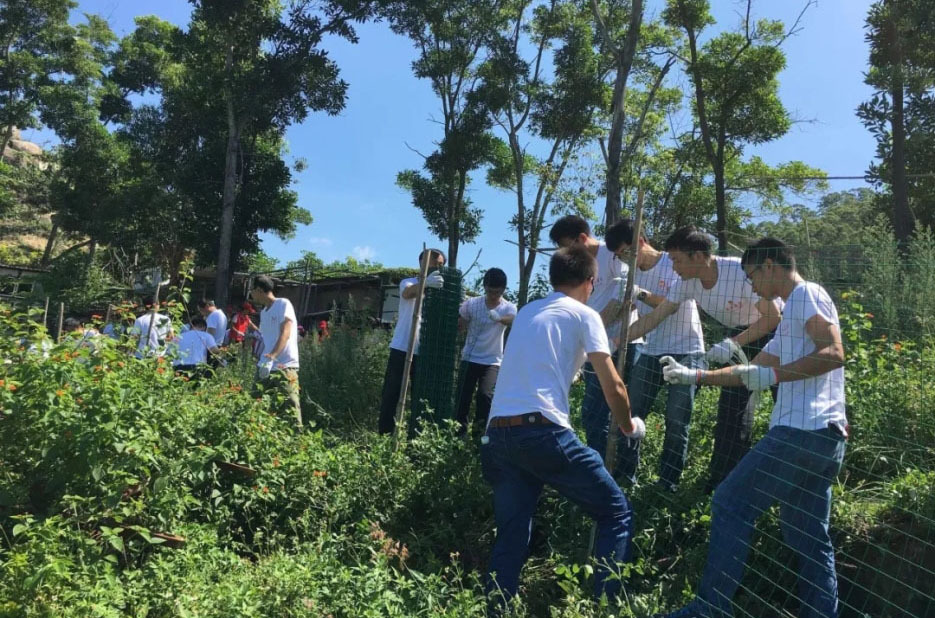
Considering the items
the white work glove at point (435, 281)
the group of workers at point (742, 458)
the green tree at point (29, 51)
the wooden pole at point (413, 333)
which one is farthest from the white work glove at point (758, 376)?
the green tree at point (29, 51)

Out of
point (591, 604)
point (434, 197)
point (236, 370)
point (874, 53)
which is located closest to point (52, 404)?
point (591, 604)

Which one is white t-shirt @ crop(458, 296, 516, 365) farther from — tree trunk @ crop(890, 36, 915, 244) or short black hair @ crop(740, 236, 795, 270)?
tree trunk @ crop(890, 36, 915, 244)

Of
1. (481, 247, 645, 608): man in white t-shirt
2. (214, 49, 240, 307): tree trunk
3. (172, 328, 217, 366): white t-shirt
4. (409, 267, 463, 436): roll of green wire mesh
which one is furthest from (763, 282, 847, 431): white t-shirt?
(214, 49, 240, 307): tree trunk

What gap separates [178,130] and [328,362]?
17368mm

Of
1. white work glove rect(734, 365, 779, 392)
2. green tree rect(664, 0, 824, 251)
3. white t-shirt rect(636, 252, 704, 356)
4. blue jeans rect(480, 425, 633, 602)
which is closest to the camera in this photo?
blue jeans rect(480, 425, 633, 602)

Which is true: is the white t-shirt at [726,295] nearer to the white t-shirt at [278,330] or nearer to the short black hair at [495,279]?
the short black hair at [495,279]

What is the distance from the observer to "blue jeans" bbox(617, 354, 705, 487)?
12.8 feet

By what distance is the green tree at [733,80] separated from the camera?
1596 centimetres

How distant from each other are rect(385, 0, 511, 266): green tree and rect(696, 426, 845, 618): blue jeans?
19.0m

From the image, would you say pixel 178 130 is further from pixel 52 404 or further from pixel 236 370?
pixel 52 404

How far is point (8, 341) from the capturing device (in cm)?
361

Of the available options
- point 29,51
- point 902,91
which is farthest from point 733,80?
point 29,51

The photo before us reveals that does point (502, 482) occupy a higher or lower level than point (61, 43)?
lower

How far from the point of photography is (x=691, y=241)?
3814 millimetres
